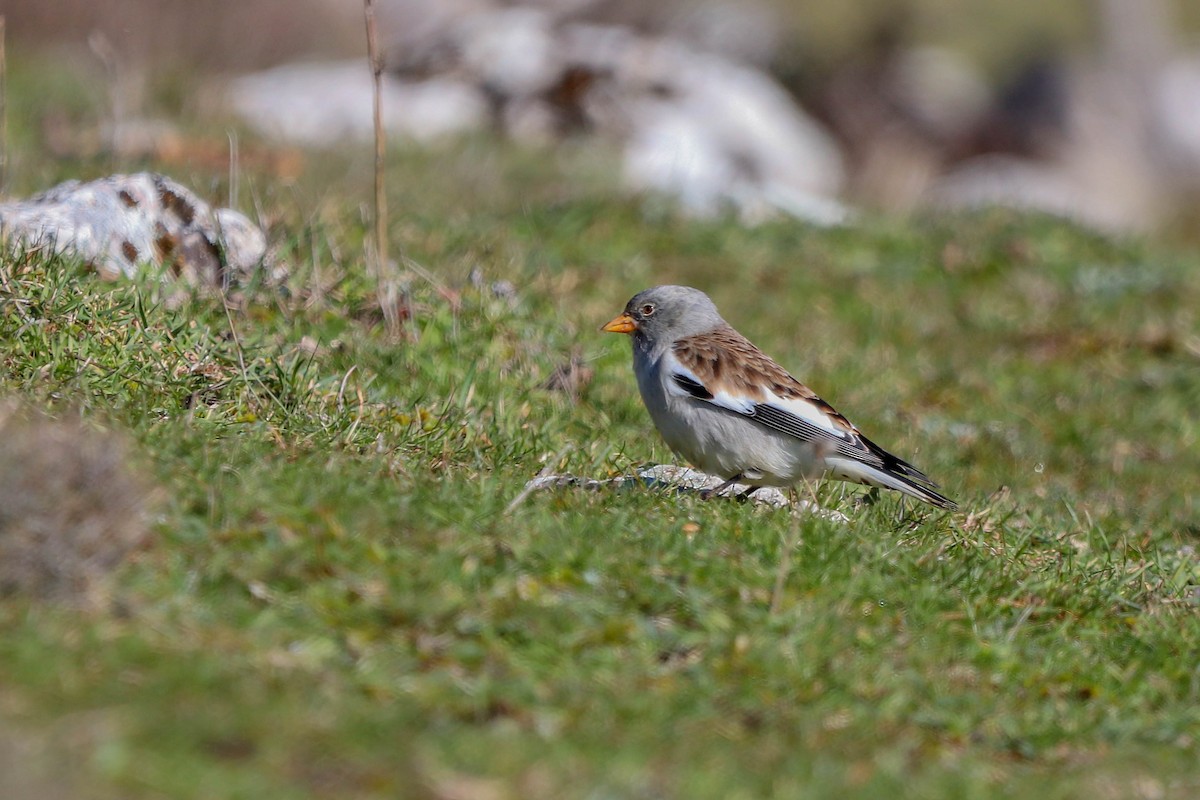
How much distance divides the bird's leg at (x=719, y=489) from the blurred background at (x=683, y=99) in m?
5.46

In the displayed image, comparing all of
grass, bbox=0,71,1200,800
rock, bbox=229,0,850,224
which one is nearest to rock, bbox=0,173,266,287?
grass, bbox=0,71,1200,800

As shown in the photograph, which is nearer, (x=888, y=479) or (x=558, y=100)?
(x=888, y=479)

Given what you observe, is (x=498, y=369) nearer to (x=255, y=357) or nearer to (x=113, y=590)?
(x=255, y=357)

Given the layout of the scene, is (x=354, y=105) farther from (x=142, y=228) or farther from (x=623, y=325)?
(x=623, y=325)

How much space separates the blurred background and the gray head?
Result: 451 cm

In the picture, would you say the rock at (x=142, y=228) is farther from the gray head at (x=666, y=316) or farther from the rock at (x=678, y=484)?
the rock at (x=678, y=484)

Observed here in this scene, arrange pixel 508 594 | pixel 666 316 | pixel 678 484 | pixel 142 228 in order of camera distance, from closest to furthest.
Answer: pixel 508 594
pixel 678 484
pixel 666 316
pixel 142 228

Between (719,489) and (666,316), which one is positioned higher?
(666,316)

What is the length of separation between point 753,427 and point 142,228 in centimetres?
333

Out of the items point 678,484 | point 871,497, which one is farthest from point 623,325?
point 871,497

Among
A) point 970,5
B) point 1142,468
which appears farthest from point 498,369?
point 970,5

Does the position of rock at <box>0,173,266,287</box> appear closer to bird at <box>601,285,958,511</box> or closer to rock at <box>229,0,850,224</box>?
bird at <box>601,285,958,511</box>

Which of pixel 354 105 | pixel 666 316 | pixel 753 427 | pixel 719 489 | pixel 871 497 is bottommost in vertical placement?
pixel 871 497

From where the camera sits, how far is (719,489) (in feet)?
21.6
